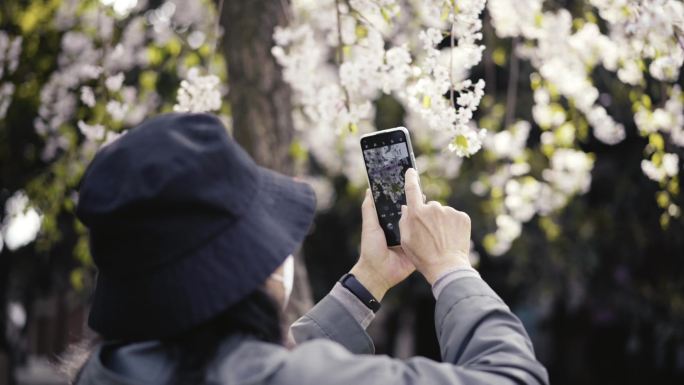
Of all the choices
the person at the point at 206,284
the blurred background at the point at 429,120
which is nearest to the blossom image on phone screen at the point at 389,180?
the person at the point at 206,284

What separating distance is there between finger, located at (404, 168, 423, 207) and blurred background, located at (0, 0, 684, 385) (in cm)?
57

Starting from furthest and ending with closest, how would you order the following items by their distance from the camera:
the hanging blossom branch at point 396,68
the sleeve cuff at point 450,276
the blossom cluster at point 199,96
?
the blossom cluster at point 199,96, the hanging blossom branch at point 396,68, the sleeve cuff at point 450,276

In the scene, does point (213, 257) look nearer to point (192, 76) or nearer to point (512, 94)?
point (192, 76)

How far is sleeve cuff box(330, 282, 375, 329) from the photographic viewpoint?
1570 millimetres

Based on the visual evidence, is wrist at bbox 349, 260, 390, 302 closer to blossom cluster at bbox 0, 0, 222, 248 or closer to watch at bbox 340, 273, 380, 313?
watch at bbox 340, 273, 380, 313

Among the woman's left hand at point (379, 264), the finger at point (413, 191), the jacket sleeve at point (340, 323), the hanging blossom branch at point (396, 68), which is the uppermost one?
the hanging blossom branch at point (396, 68)

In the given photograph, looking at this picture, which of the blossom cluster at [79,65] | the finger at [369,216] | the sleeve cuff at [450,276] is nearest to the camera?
the sleeve cuff at [450,276]

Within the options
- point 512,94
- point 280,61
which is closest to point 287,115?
point 280,61

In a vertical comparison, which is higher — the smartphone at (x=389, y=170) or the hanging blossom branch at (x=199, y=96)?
the hanging blossom branch at (x=199, y=96)

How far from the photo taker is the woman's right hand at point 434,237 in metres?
1.43

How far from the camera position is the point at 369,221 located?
165cm

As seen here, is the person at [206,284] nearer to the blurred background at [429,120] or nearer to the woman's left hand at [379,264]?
the woman's left hand at [379,264]

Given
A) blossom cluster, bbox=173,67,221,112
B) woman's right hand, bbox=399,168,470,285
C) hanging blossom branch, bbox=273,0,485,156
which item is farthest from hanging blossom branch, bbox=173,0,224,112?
woman's right hand, bbox=399,168,470,285

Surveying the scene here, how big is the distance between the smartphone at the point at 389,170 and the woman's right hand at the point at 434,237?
13 centimetres
